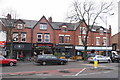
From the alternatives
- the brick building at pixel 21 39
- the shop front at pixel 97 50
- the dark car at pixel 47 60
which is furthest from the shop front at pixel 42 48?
the dark car at pixel 47 60

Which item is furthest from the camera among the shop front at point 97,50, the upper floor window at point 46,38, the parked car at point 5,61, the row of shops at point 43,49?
the shop front at point 97,50

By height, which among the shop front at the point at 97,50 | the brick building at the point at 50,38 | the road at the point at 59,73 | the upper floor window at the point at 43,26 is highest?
the upper floor window at the point at 43,26

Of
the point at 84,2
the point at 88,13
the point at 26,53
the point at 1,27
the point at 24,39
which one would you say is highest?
the point at 84,2

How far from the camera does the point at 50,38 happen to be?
118 ft

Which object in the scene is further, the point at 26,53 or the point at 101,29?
the point at 101,29

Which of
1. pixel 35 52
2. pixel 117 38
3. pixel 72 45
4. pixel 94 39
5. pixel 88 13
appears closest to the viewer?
pixel 88 13

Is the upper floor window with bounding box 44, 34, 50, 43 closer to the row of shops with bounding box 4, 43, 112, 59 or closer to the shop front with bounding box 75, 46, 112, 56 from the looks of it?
the row of shops with bounding box 4, 43, 112, 59

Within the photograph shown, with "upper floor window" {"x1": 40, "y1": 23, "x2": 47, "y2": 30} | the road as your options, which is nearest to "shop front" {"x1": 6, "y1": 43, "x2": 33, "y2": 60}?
"upper floor window" {"x1": 40, "y1": 23, "x2": 47, "y2": 30}

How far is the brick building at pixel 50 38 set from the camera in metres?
33.8

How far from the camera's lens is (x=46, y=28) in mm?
35781

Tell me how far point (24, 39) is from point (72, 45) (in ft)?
35.6

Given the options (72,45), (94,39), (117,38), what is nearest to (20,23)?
(72,45)

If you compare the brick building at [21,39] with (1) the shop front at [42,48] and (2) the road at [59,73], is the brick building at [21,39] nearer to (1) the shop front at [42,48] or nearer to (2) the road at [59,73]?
(1) the shop front at [42,48]

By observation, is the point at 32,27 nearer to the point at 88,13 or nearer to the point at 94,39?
the point at 88,13
